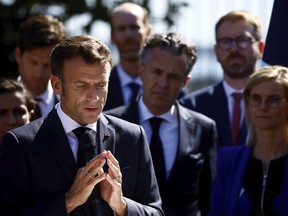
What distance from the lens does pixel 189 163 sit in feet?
18.9

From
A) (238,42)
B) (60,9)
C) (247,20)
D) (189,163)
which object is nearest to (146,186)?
(189,163)

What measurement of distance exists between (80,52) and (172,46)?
1.85 metres

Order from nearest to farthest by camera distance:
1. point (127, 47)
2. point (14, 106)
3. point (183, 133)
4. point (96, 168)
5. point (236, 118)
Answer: point (96, 168) < point (14, 106) < point (183, 133) < point (236, 118) < point (127, 47)

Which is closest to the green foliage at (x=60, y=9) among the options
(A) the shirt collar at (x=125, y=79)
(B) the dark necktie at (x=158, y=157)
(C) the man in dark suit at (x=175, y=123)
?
(A) the shirt collar at (x=125, y=79)

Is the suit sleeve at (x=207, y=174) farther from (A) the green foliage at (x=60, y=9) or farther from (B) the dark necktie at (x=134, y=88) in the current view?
(A) the green foliage at (x=60, y=9)

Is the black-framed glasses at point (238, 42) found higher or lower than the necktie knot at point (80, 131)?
lower

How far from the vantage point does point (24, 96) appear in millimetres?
5707

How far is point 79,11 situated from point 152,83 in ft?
11.4

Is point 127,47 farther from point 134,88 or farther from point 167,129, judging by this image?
point 167,129

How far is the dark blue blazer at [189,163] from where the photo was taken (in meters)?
5.66

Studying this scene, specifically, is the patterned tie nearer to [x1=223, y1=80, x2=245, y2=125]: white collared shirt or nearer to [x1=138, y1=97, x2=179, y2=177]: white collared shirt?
[x1=138, y1=97, x2=179, y2=177]: white collared shirt

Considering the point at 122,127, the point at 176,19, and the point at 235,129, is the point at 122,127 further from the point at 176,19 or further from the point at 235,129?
the point at 176,19

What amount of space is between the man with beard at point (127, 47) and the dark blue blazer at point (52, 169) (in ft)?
8.06

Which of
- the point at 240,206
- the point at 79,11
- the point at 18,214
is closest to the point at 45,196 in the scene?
the point at 18,214
